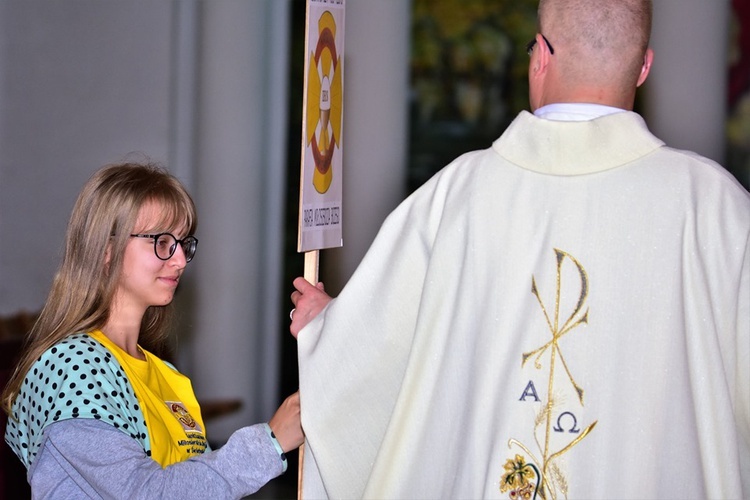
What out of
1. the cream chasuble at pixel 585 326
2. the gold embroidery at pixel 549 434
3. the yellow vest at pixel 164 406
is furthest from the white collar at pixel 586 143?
the yellow vest at pixel 164 406

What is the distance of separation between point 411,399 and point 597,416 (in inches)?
14.2

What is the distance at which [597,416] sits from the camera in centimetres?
203

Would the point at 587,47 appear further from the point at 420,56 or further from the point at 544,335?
the point at 420,56

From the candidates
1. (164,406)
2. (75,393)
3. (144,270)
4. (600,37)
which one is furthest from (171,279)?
(600,37)

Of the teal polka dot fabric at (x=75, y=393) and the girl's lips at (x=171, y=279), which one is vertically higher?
the girl's lips at (x=171, y=279)

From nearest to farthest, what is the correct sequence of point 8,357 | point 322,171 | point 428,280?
point 428,280 → point 322,171 → point 8,357

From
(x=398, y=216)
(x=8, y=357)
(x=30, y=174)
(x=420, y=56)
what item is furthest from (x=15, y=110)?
(x=398, y=216)

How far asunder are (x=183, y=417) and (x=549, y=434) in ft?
2.51

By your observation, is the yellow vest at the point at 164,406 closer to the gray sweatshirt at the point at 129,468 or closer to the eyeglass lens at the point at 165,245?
the gray sweatshirt at the point at 129,468

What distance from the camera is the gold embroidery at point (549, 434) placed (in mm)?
2025

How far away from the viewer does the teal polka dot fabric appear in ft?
6.40

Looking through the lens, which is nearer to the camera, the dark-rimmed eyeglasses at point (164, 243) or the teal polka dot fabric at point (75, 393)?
the teal polka dot fabric at point (75, 393)

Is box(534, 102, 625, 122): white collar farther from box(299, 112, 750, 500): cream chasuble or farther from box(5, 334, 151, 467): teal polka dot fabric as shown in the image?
box(5, 334, 151, 467): teal polka dot fabric

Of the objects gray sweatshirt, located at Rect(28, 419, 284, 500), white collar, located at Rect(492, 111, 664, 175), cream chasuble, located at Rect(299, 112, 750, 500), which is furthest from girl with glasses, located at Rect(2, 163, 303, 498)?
white collar, located at Rect(492, 111, 664, 175)
